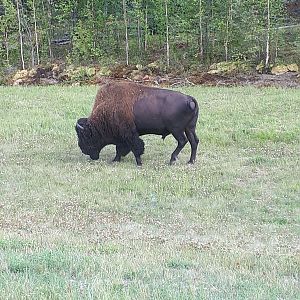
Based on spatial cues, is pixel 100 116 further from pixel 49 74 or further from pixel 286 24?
pixel 286 24

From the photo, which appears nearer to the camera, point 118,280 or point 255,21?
point 118,280

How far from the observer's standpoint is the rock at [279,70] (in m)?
26.8

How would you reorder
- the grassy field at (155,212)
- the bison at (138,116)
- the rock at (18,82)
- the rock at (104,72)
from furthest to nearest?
the rock at (104,72), the rock at (18,82), the bison at (138,116), the grassy field at (155,212)

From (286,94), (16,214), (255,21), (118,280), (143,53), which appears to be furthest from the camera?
(143,53)

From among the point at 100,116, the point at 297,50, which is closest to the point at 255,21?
the point at 297,50

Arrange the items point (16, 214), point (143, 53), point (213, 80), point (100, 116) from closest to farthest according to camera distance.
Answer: point (16, 214) < point (100, 116) < point (213, 80) < point (143, 53)

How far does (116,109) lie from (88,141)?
3.18 feet

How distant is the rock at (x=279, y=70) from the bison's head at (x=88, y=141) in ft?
52.1

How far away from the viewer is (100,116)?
41.1 feet

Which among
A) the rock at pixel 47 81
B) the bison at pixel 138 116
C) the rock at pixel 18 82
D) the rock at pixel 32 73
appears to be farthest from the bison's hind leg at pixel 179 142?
the rock at pixel 32 73

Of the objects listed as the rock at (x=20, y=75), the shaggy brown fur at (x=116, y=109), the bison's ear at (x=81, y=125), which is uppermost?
the shaggy brown fur at (x=116, y=109)

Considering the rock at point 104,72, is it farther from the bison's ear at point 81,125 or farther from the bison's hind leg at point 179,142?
the bison's hind leg at point 179,142

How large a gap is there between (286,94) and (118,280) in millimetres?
16831

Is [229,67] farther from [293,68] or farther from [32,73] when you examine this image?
[32,73]
